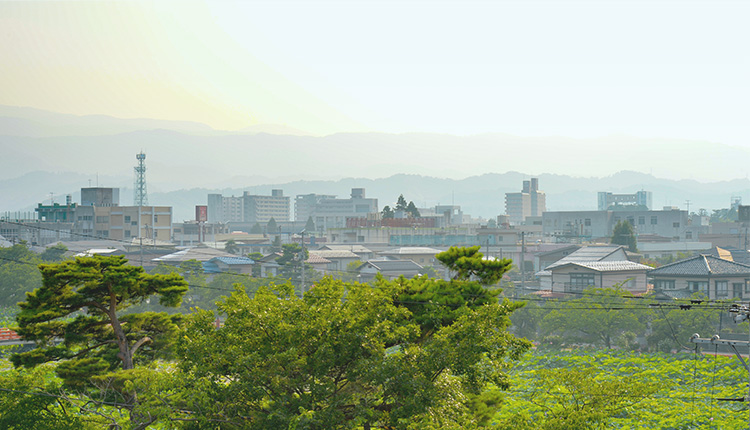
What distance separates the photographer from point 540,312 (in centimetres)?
5400

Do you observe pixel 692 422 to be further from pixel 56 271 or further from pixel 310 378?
pixel 56 271

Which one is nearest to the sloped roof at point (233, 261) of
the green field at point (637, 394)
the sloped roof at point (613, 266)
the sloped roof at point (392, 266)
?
the sloped roof at point (392, 266)

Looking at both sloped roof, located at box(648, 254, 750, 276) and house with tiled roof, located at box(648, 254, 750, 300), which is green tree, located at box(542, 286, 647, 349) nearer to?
house with tiled roof, located at box(648, 254, 750, 300)

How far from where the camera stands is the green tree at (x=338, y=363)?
56.9ft

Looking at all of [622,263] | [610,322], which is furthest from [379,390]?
[622,263]

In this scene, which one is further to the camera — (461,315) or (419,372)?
(461,315)

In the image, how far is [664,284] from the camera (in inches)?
2175

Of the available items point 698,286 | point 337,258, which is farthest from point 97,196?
point 698,286

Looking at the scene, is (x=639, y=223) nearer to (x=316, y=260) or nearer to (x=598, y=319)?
(x=316, y=260)

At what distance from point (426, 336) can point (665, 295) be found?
3827 cm

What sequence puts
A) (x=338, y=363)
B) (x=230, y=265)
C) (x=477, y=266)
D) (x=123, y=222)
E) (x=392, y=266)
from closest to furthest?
(x=338, y=363) < (x=477, y=266) < (x=392, y=266) < (x=230, y=265) < (x=123, y=222)

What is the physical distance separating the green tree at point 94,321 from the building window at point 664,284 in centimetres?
4112

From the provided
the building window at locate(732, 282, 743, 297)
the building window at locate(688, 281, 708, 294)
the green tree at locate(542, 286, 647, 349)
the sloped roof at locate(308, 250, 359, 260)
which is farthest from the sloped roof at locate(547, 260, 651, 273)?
the sloped roof at locate(308, 250, 359, 260)

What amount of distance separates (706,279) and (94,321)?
4337 cm
